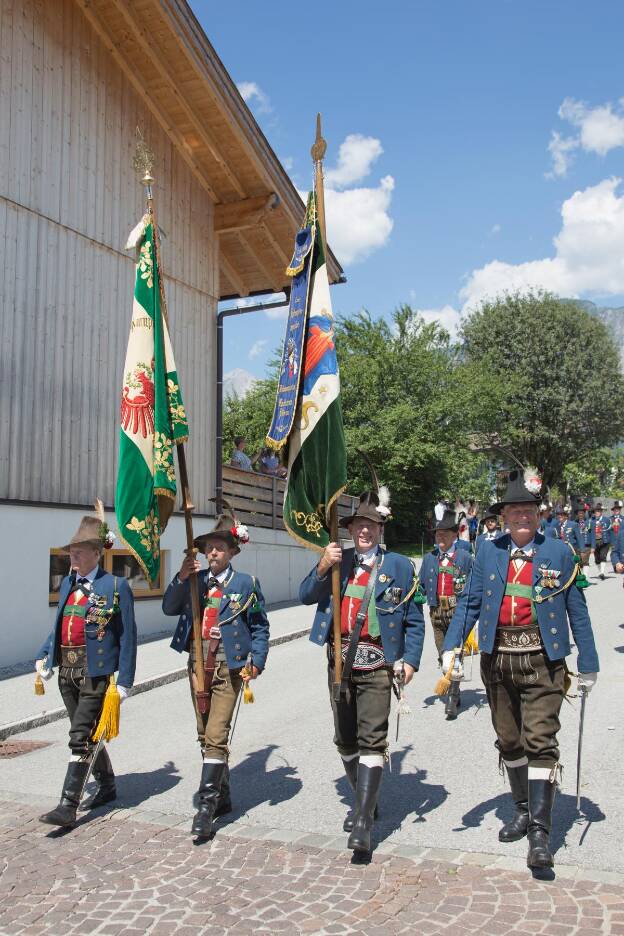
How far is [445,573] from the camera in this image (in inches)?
367

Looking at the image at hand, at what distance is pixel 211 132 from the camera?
50.1ft

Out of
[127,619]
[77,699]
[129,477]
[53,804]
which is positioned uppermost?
[129,477]

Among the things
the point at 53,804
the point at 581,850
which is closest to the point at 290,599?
the point at 53,804

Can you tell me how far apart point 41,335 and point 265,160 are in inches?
234

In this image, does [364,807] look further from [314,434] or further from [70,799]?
[314,434]

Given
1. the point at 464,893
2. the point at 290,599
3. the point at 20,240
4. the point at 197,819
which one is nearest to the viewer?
the point at 464,893

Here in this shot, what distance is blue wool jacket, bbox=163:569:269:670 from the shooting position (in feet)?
19.6

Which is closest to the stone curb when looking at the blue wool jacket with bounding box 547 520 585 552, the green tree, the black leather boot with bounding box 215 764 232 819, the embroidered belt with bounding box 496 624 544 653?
the black leather boot with bounding box 215 764 232 819

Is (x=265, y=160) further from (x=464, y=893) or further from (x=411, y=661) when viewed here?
(x=464, y=893)

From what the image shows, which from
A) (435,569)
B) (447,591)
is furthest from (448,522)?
(447,591)

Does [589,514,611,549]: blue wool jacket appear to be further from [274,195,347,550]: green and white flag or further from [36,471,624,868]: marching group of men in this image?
[274,195,347,550]: green and white flag

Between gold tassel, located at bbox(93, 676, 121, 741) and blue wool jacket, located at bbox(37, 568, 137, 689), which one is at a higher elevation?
blue wool jacket, located at bbox(37, 568, 137, 689)

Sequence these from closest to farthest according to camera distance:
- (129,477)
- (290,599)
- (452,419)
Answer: (129,477) → (290,599) → (452,419)

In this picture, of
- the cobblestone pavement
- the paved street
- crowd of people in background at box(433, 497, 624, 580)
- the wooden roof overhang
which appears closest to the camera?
the cobblestone pavement
